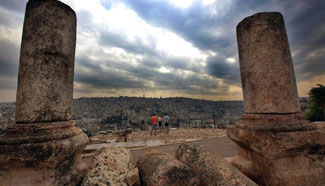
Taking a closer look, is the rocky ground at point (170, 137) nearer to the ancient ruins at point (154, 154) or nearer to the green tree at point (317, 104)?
the ancient ruins at point (154, 154)

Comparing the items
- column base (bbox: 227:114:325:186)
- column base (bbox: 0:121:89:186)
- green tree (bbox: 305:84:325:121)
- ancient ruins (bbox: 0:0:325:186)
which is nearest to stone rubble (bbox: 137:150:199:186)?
ancient ruins (bbox: 0:0:325:186)

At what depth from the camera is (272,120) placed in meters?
2.83

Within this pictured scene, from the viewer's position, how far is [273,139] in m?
2.57

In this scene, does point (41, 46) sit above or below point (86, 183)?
above

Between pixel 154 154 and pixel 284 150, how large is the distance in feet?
6.70

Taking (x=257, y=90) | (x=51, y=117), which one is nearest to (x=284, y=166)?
(x=257, y=90)

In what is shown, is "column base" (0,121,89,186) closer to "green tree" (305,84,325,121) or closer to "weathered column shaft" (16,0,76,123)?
"weathered column shaft" (16,0,76,123)

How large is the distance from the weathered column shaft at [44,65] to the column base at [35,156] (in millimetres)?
200

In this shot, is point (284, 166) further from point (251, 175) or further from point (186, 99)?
point (186, 99)

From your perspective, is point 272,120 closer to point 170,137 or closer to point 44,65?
point 44,65

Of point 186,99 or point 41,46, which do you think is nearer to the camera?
point 41,46

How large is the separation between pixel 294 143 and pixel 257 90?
3.30 feet

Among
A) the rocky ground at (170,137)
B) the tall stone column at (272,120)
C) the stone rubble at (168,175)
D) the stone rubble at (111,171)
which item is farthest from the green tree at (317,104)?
the stone rubble at (111,171)

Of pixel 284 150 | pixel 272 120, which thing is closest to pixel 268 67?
pixel 272 120
